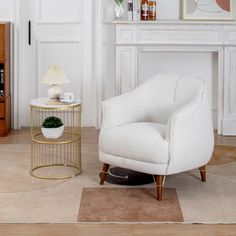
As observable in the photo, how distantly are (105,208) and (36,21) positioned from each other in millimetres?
3068

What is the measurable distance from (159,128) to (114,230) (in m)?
1.02

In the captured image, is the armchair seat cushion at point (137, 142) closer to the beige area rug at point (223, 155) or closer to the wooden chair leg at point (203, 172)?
the wooden chair leg at point (203, 172)

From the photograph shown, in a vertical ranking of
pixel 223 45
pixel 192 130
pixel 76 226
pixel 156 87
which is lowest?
pixel 76 226

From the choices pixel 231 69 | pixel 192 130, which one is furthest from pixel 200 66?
pixel 192 130

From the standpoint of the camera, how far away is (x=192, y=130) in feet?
13.3

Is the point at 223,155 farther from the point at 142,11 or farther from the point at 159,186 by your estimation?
the point at 142,11

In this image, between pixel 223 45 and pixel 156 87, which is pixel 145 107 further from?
pixel 223 45

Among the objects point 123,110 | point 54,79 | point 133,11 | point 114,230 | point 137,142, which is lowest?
point 114,230

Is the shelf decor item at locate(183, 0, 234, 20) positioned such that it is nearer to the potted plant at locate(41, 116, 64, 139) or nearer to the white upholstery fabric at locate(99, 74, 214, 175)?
the white upholstery fabric at locate(99, 74, 214, 175)

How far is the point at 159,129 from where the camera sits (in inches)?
163

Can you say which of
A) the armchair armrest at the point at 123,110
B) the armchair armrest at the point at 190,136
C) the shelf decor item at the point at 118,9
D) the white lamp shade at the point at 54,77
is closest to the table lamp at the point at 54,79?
the white lamp shade at the point at 54,77

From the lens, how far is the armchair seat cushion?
3.89m

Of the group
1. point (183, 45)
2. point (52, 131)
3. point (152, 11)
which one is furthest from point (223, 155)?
point (152, 11)

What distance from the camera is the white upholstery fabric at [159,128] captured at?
3.92 metres
